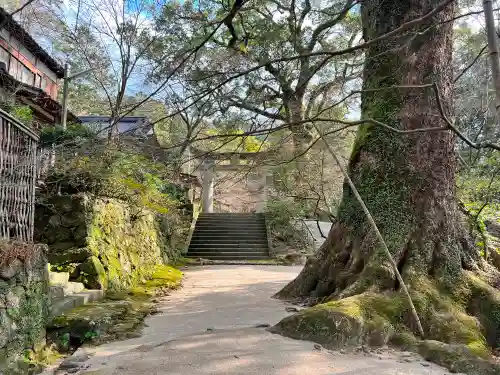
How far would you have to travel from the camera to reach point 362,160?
5258 mm

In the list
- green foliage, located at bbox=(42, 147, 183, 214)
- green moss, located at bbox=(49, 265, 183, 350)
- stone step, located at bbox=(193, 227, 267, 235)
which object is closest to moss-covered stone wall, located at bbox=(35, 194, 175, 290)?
green foliage, located at bbox=(42, 147, 183, 214)

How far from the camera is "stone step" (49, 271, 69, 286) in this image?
487 cm

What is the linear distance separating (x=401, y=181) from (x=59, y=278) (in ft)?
14.3

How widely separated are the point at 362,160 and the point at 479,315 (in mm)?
2209

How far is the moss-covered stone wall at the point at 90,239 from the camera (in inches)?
222

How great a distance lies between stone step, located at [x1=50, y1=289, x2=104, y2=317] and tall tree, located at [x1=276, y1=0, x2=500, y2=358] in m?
2.31

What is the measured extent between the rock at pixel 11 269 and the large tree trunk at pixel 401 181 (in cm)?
315

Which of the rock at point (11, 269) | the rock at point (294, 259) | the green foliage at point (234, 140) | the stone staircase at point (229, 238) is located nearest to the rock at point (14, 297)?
the rock at point (11, 269)

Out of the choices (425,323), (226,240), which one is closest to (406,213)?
(425,323)

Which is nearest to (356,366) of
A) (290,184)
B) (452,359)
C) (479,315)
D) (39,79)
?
(452,359)

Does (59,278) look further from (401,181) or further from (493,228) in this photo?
(493,228)

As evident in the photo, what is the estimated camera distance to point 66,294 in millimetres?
4820

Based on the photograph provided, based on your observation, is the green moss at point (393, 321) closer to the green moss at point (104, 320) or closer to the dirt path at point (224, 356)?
the dirt path at point (224, 356)

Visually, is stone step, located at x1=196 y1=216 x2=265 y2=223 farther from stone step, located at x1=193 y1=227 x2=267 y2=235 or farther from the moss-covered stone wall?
the moss-covered stone wall
